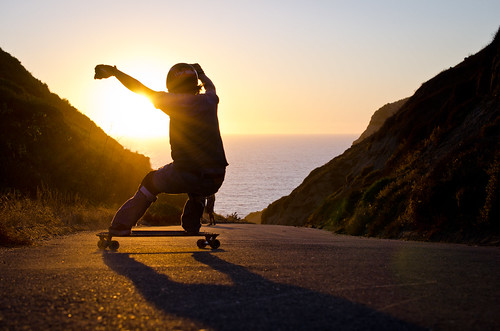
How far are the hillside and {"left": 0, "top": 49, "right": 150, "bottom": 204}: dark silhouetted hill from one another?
11178mm

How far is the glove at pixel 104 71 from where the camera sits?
257 inches

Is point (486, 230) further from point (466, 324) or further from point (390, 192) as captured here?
point (466, 324)

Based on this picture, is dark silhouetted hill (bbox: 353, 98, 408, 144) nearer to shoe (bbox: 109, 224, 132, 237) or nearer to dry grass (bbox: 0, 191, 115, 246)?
dry grass (bbox: 0, 191, 115, 246)

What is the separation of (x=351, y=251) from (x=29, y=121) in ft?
82.9

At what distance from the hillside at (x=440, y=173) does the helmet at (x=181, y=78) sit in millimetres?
6397

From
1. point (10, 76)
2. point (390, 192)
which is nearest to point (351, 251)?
point (390, 192)

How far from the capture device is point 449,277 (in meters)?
4.49

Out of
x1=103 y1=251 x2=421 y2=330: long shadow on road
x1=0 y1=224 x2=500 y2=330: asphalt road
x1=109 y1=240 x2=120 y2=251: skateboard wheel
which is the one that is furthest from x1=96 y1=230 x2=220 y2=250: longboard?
x1=103 y1=251 x2=421 y2=330: long shadow on road

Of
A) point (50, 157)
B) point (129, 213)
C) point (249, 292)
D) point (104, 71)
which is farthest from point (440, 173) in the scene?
point (50, 157)

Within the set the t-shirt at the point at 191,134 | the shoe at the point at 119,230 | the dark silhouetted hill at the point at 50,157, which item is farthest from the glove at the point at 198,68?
the dark silhouetted hill at the point at 50,157

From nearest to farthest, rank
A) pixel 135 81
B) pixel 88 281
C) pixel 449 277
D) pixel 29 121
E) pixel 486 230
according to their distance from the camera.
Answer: pixel 88 281
pixel 449 277
pixel 135 81
pixel 486 230
pixel 29 121

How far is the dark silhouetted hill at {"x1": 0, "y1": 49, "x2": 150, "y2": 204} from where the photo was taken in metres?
25.2

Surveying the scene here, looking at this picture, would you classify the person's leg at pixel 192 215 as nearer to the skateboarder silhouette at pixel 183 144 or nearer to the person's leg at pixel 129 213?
the skateboarder silhouette at pixel 183 144

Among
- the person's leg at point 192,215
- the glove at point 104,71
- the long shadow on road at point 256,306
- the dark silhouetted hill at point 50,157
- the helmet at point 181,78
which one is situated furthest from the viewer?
the dark silhouetted hill at point 50,157
